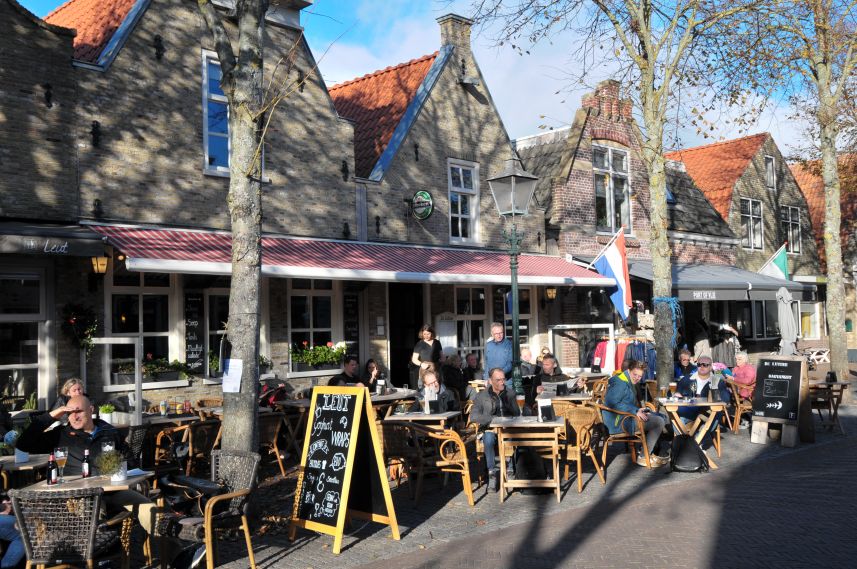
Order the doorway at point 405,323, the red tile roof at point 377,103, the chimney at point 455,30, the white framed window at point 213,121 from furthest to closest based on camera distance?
the chimney at point 455,30
the red tile roof at point 377,103
the doorway at point 405,323
the white framed window at point 213,121

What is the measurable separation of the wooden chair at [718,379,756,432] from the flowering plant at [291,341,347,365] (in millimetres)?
6050

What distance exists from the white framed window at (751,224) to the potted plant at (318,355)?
1584 centimetres

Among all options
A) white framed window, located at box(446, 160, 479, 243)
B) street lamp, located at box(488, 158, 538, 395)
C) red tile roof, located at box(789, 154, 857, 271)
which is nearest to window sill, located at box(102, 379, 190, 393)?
street lamp, located at box(488, 158, 538, 395)

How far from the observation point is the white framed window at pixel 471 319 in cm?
1578

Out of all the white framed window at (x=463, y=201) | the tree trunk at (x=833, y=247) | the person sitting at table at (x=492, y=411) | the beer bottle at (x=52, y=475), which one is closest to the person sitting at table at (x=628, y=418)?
the person sitting at table at (x=492, y=411)

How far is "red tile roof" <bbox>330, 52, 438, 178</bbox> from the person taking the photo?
15891 mm

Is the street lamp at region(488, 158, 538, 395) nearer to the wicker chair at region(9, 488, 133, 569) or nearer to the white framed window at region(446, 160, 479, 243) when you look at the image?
the white framed window at region(446, 160, 479, 243)

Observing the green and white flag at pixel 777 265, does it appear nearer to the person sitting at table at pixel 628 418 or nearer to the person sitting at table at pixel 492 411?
the person sitting at table at pixel 628 418

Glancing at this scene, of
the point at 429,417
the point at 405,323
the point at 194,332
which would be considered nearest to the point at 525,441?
the point at 429,417

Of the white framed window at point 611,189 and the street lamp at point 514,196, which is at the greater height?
the white framed window at point 611,189

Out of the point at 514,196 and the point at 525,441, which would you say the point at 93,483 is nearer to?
the point at 525,441

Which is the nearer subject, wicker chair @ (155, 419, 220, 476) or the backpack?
wicker chair @ (155, 419, 220, 476)

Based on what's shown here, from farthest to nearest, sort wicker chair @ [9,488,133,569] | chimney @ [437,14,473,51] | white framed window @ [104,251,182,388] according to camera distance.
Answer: chimney @ [437,14,473,51]
white framed window @ [104,251,182,388]
wicker chair @ [9,488,133,569]

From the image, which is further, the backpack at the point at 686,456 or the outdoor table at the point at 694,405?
the outdoor table at the point at 694,405
